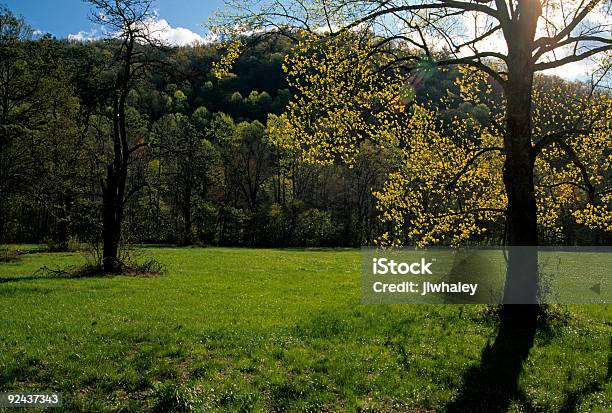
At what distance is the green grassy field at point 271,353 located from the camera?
20.6 feet

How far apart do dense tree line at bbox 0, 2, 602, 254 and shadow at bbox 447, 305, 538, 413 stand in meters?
5.29

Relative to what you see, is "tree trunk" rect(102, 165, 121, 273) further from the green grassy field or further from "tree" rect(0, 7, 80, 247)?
"tree" rect(0, 7, 80, 247)

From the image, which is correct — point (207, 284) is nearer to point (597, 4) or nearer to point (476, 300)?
point (476, 300)

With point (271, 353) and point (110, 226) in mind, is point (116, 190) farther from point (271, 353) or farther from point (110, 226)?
point (271, 353)

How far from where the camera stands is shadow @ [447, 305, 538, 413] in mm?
6164

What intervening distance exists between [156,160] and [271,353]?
5804 cm

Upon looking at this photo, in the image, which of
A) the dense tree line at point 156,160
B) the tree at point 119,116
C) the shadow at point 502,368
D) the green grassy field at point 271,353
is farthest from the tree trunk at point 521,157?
the tree at point 119,116

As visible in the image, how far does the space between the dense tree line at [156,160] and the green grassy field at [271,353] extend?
460 centimetres

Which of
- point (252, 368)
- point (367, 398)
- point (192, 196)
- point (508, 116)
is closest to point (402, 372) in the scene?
point (367, 398)

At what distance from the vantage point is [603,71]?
11.2 m

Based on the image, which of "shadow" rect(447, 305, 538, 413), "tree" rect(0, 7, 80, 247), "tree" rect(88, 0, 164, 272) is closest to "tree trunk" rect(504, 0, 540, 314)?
"shadow" rect(447, 305, 538, 413)

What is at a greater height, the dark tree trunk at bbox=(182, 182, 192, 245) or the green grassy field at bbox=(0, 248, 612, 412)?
the dark tree trunk at bbox=(182, 182, 192, 245)

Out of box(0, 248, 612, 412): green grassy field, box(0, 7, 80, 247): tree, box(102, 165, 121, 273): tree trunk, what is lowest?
box(0, 248, 612, 412): green grassy field

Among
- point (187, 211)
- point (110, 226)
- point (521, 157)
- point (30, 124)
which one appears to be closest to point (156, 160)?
point (187, 211)
